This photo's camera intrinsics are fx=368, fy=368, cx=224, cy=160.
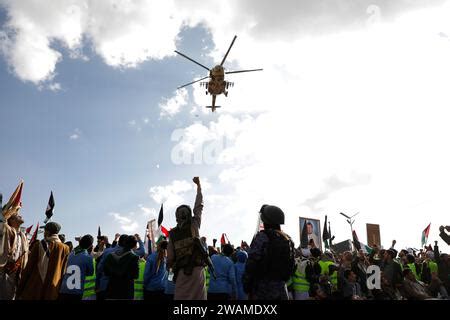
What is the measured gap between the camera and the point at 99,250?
12.2 meters

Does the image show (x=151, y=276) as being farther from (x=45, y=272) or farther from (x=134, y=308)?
(x=134, y=308)

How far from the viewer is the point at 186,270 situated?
6684 millimetres

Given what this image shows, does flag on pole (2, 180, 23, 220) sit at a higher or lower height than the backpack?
higher

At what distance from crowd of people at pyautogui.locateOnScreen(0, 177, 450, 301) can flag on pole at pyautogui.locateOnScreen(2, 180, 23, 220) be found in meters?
0.04

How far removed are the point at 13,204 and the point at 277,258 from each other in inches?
287

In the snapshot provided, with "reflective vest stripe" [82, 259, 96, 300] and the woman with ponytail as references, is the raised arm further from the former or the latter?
"reflective vest stripe" [82, 259, 96, 300]

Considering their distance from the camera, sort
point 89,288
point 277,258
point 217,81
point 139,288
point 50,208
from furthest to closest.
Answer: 1. point 217,81
2. point 50,208
3. point 139,288
4. point 89,288
5. point 277,258

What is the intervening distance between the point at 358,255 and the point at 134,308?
33.7 ft

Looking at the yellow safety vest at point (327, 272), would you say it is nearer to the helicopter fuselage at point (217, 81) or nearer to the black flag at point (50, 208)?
the black flag at point (50, 208)

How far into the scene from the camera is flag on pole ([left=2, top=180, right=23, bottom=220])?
8230 millimetres

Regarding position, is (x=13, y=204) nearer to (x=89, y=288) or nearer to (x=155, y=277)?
(x=89, y=288)

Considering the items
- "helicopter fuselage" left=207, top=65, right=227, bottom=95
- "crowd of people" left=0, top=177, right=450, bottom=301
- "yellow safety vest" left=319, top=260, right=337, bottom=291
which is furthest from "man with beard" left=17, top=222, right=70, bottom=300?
"helicopter fuselage" left=207, top=65, right=227, bottom=95

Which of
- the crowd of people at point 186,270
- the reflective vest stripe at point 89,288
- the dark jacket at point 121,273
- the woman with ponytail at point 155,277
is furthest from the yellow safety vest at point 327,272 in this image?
the reflective vest stripe at point 89,288

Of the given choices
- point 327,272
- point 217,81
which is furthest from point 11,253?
point 217,81
